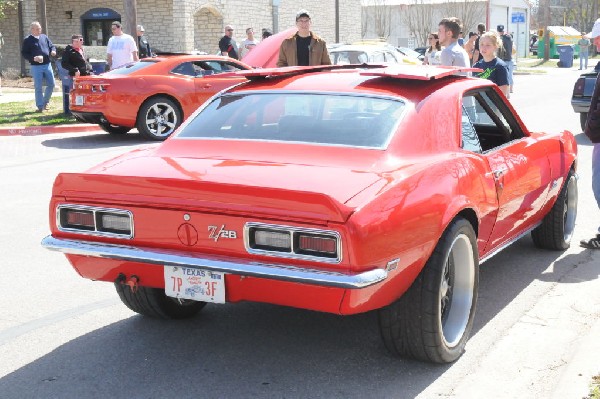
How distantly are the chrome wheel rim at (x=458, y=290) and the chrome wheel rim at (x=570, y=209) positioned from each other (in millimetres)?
2398

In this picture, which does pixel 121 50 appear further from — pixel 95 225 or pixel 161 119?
pixel 95 225

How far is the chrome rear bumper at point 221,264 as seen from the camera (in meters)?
3.52

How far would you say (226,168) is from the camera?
405cm

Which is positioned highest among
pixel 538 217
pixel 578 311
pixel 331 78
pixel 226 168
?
pixel 331 78

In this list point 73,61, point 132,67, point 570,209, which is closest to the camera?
point 570,209

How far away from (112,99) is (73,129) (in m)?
2.09

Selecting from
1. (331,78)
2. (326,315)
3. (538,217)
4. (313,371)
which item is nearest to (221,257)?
(313,371)

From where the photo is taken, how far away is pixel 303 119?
4.65m

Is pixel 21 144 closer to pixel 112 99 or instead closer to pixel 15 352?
pixel 112 99

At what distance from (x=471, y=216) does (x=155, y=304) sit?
181 centimetres

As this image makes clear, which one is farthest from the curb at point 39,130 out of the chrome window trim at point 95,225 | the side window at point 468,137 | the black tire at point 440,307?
the black tire at point 440,307

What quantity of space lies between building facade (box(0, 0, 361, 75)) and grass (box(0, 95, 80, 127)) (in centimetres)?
1568

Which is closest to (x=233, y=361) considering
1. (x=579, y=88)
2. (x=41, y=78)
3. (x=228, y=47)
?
(x=579, y=88)

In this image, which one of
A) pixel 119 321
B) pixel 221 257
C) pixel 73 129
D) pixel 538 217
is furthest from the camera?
pixel 73 129
